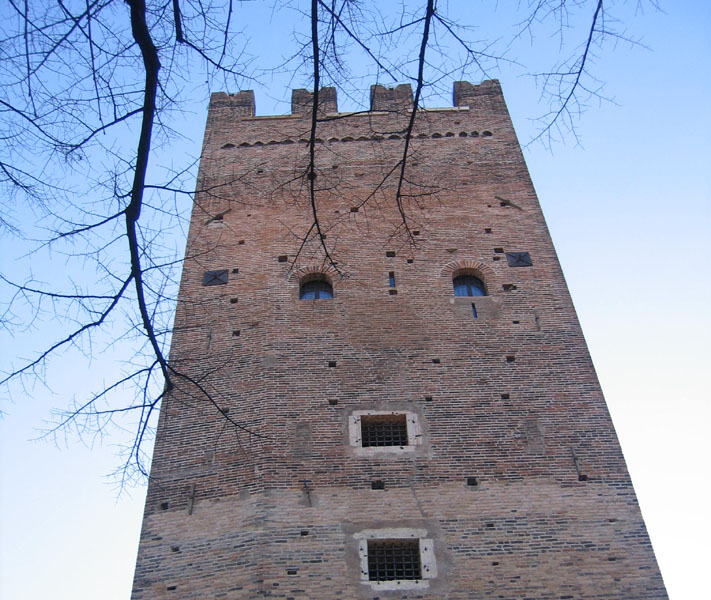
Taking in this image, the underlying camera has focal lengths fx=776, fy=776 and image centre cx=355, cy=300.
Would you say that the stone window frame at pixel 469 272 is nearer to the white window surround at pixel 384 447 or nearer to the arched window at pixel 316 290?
the arched window at pixel 316 290

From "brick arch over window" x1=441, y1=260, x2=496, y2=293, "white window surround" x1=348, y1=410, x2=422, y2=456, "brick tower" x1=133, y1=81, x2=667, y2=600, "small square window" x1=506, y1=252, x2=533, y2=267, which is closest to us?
"brick tower" x1=133, y1=81, x2=667, y2=600

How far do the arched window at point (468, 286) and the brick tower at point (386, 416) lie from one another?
4 centimetres

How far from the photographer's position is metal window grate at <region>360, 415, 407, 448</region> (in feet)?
33.3

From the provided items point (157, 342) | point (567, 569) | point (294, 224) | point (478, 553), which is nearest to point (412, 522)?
point (478, 553)

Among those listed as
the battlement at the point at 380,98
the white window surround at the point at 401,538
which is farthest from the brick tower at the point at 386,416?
the battlement at the point at 380,98

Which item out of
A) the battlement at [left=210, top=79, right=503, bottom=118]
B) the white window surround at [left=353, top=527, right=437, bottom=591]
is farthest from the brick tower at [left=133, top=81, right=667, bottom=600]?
the battlement at [left=210, top=79, right=503, bottom=118]

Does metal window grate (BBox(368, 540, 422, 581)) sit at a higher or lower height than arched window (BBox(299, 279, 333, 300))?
lower

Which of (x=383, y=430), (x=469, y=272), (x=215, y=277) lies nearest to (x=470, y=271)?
(x=469, y=272)

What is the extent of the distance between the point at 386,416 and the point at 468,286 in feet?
10.7

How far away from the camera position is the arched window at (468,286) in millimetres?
12516

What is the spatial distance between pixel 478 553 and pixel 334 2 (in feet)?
20.7

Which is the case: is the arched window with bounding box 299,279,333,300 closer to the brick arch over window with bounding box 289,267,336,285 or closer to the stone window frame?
the brick arch over window with bounding box 289,267,336,285

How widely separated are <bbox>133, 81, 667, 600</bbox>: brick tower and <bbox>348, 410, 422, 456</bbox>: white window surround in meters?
0.03

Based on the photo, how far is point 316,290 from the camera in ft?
41.5
